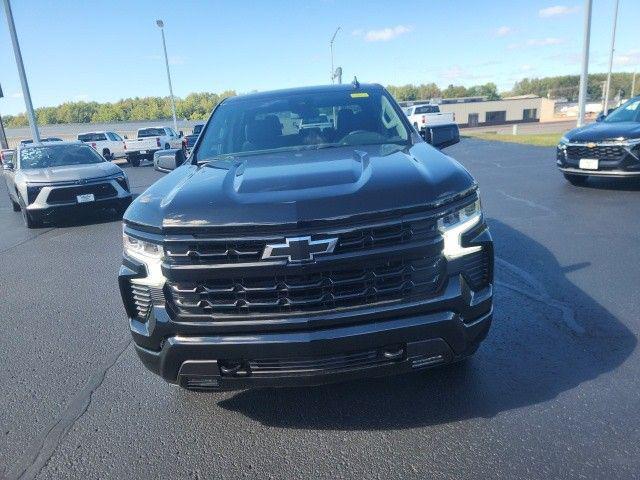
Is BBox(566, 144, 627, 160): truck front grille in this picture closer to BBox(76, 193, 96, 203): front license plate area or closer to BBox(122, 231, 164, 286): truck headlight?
BBox(122, 231, 164, 286): truck headlight

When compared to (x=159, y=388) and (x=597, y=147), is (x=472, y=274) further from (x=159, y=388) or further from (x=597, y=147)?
(x=597, y=147)

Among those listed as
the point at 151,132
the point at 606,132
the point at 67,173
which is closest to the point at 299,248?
the point at 606,132

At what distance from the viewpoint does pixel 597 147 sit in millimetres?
8578

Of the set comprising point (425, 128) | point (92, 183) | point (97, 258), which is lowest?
point (97, 258)

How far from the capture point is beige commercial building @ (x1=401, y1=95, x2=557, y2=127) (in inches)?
2867

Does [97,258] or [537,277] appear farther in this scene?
[97,258]

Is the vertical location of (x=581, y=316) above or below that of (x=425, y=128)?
below

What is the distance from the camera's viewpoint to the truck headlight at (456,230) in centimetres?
244

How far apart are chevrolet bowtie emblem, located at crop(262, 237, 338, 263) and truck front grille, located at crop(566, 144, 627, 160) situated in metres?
7.90

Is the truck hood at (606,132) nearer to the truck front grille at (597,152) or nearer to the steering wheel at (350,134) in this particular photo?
the truck front grille at (597,152)

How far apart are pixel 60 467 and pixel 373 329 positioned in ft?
5.89

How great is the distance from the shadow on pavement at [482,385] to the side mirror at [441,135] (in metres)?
1.52

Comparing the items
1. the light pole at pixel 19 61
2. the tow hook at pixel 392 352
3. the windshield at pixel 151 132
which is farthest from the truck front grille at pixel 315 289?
the windshield at pixel 151 132

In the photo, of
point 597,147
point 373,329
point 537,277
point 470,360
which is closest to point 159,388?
point 373,329
